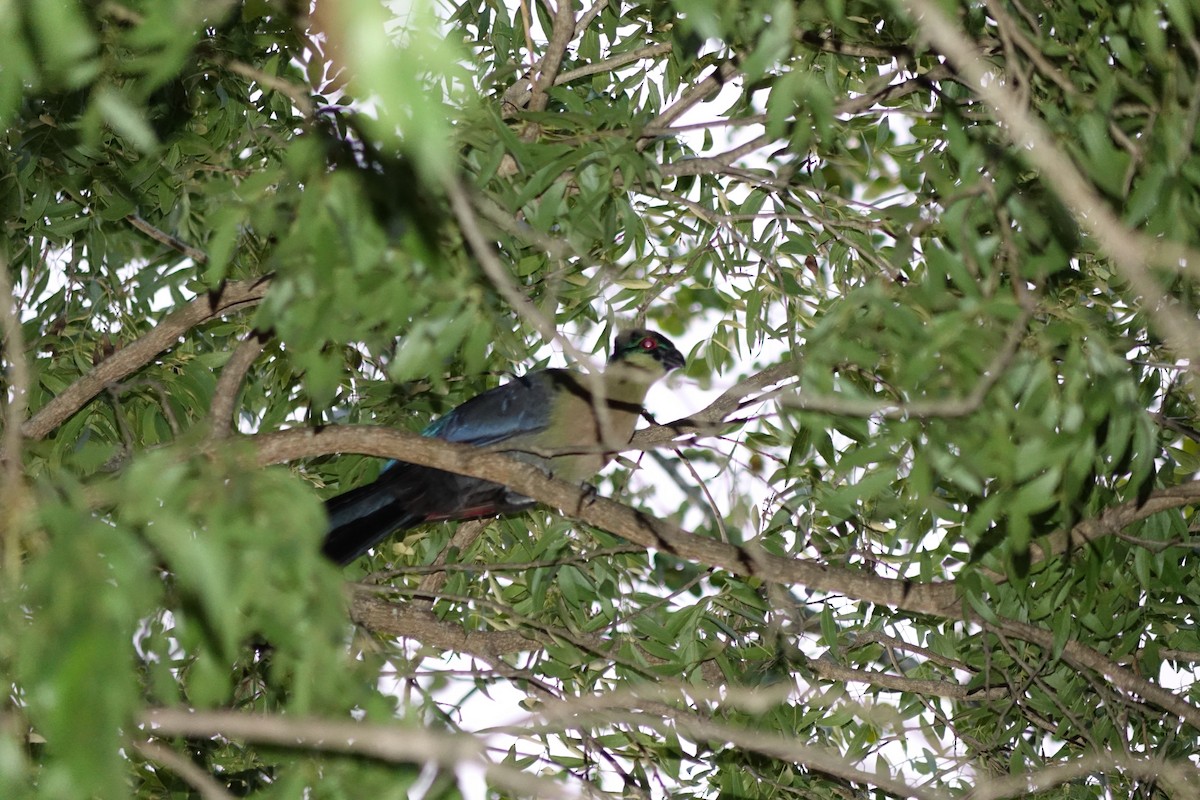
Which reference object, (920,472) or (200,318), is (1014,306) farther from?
(200,318)

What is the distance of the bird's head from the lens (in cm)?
555

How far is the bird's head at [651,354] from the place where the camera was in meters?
5.55

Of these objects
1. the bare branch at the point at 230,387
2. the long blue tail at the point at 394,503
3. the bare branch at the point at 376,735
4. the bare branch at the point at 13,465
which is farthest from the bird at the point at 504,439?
the bare branch at the point at 376,735

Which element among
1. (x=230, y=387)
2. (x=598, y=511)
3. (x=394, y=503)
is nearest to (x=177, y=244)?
(x=230, y=387)

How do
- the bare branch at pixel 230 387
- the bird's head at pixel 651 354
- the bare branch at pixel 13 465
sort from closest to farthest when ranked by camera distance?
the bare branch at pixel 13 465
the bare branch at pixel 230 387
the bird's head at pixel 651 354

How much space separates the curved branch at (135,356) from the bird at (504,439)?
0.89 m

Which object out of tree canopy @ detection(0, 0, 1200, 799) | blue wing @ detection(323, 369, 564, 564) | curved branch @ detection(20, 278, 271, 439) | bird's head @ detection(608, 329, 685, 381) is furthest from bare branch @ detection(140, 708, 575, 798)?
bird's head @ detection(608, 329, 685, 381)

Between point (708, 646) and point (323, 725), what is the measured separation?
247 centimetres

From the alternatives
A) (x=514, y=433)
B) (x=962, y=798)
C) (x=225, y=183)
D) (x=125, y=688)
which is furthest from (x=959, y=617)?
(x=125, y=688)

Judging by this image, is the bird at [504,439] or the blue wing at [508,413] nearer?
the bird at [504,439]

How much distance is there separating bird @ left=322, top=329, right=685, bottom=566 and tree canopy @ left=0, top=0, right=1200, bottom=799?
0.20 meters

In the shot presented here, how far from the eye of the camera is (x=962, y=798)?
138 inches

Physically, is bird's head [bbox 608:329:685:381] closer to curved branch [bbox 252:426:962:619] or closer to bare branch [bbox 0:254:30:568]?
curved branch [bbox 252:426:962:619]

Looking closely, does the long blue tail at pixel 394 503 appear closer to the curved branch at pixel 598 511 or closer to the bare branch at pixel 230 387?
the curved branch at pixel 598 511
